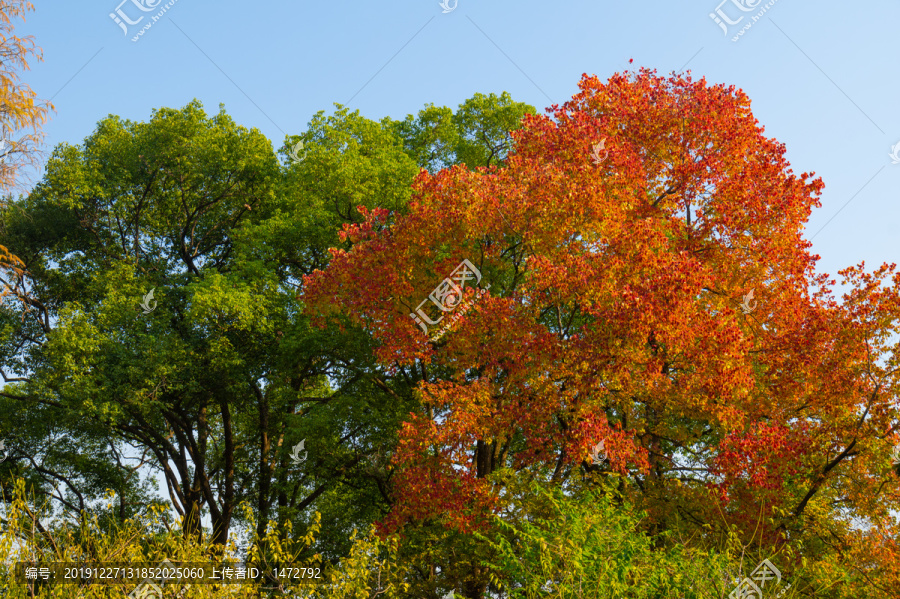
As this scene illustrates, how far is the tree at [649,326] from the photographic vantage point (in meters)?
10.4

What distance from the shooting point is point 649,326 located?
10.3 m

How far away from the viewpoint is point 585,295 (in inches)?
433

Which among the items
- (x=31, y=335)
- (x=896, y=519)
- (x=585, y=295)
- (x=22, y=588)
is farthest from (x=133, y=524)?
(x=31, y=335)

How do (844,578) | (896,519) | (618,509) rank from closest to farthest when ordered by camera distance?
1. (844,578)
2. (618,509)
3. (896,519)

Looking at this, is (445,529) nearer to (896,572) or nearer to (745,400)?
(745,400)

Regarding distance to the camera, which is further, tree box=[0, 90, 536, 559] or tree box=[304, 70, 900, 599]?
tree box=[0, 90, 536, 559]

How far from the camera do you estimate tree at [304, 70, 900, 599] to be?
1041cm

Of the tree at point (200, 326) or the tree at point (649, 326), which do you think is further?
the tree at point (200, 326)

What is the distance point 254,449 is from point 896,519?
1511 cm

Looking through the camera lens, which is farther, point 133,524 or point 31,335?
point 31,335

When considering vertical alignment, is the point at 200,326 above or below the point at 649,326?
above

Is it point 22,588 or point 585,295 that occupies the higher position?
point 585,295

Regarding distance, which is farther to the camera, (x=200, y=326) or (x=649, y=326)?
(x=200, y=326)

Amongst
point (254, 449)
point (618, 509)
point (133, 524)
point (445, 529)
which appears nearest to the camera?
point (133, 524)
